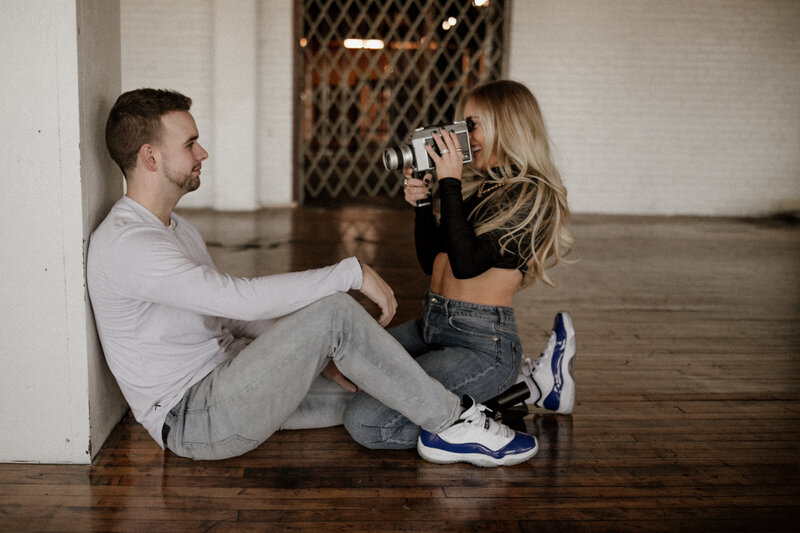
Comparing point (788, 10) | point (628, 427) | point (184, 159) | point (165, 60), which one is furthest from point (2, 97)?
point (788, 10)

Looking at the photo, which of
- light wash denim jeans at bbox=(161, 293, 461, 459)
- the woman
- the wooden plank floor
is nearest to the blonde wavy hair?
the woman

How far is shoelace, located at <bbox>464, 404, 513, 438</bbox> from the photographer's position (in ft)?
5.36

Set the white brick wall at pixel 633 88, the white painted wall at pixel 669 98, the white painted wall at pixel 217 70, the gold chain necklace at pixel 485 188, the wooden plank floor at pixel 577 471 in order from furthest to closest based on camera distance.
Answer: the white painted wall at pixel 669 98 → the white brick wall at pixel 633 88 → the white painted wall at pixel 217 70 → the gold chain necklace at pixel 485 188 → the wooden plank floor at pixel 577 471

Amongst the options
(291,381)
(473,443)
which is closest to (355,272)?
Result: (291,381)

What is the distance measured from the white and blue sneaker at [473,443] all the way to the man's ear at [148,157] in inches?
33.1

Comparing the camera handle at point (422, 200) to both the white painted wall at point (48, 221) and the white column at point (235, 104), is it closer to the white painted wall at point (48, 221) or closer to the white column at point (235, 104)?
the white painted wall at point (48, 221)

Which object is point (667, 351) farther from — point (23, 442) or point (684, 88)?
point (684, 88)

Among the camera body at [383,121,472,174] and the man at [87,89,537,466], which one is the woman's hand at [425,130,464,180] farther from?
the man at [87,89,537,466]

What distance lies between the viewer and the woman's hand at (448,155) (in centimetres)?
169

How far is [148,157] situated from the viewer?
155 centimetres

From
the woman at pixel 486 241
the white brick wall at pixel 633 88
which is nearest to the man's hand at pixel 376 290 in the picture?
the woman at pixel 486 241

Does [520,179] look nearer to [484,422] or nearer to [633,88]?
[484,422]

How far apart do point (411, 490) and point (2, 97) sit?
46.1 inches

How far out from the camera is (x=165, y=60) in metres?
5.81
